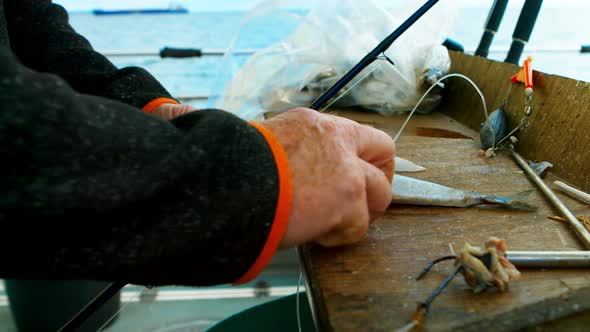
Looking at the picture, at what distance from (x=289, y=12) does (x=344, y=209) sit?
1.36 m

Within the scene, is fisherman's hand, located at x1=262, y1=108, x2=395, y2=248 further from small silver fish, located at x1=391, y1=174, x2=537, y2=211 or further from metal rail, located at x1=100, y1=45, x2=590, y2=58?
metal rail, located at x1=100, y1=45, x2=590, y2=58

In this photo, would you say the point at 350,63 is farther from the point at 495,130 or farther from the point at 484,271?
the point at 484,271

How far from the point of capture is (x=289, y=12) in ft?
5.58

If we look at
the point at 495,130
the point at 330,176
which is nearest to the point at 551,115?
the point at 495,130

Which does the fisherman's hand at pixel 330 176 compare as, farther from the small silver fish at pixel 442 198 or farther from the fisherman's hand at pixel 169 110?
the fisherman's hand at pixel 169 110

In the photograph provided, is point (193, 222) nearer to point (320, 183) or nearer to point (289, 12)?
point (320, 183)

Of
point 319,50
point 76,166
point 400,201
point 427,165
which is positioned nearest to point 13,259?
point 76,166

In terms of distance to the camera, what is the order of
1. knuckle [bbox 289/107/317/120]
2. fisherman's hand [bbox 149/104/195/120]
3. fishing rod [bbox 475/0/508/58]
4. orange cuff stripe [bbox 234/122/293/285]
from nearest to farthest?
orange cuff stripe [bbox 234/122/293/285] < knuckle [bbox 289/107/317/120] < fisherman's hand [bbox 149/104/195/120] < fishing rod [bbox 475/0/508/58]

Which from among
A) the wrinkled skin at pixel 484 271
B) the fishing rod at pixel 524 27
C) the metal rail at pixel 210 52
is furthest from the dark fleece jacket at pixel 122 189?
the metal rail at pixel 210 52


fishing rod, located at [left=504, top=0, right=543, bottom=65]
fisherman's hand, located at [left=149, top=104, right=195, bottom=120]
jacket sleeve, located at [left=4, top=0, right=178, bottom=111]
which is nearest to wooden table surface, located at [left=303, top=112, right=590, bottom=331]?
fisherman's hand, located at [left=149, top=104, right=195, bottom=120]

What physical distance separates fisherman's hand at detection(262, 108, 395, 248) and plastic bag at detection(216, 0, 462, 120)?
33.0 inches

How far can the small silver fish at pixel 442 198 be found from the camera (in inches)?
30.3

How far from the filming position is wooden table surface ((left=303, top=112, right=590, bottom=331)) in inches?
19.3

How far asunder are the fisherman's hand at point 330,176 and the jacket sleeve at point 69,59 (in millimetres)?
471
